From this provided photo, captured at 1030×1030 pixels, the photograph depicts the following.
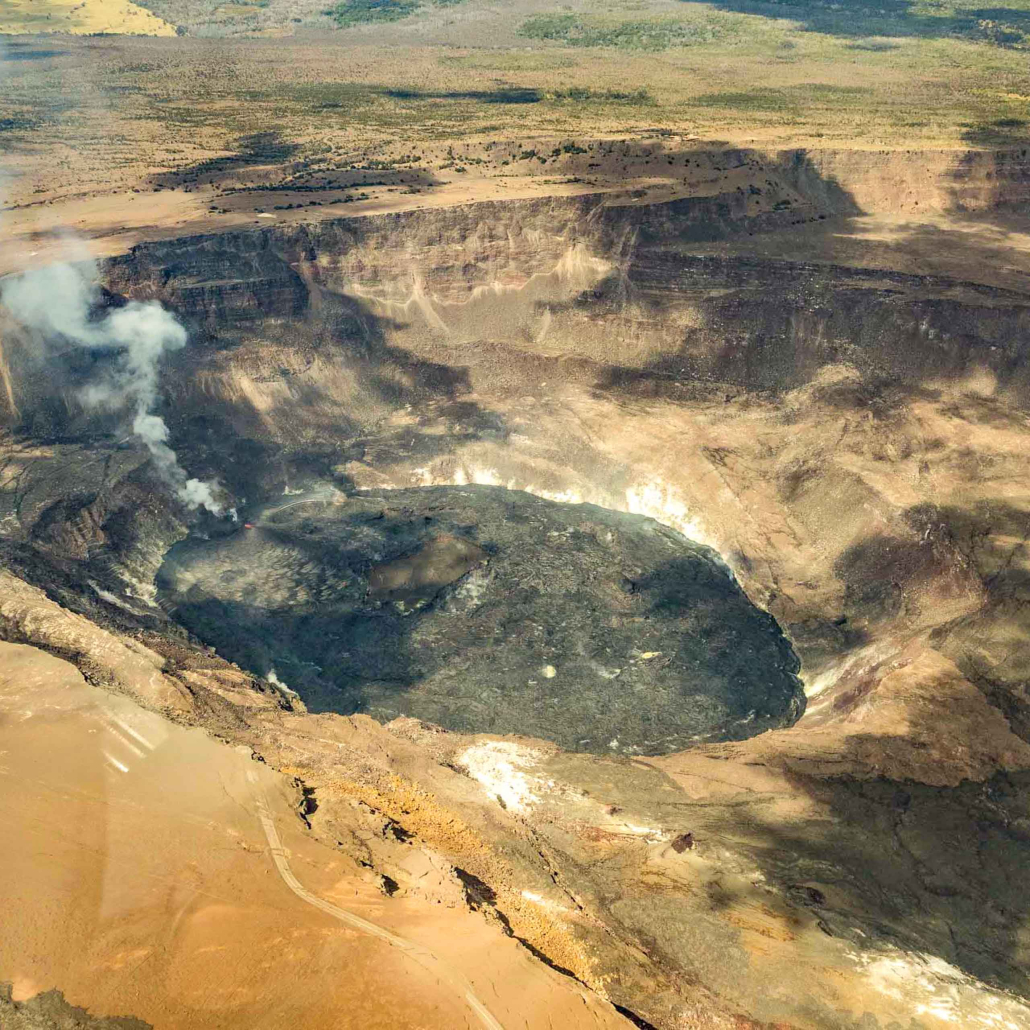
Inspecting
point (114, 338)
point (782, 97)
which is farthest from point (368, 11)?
point (114, 338)

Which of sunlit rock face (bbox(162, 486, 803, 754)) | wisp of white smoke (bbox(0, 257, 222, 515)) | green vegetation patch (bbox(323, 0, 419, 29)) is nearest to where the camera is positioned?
sunlit rock face (bbox(162, 486, 803, 754))

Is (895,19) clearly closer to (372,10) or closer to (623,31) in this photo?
(623,31)

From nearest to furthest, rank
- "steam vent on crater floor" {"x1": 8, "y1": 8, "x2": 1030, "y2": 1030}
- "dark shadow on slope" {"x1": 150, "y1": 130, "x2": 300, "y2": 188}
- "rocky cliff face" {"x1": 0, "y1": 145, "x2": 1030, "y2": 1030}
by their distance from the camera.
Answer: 1. "steam vent on crater floor" {"x1": 8, "y1": 8, "x2": 1030, "y2": 1030}
2. "rocky cliff face" {"x1": 0, "y1": 145, "x2": 1030, "y2": 1030}
3. "dark shadow on slope" {"x1": 150, "y1": 130, "x2": 300, "y2": 188}

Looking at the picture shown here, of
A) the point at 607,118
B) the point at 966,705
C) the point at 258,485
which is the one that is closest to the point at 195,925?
the point at 966,705

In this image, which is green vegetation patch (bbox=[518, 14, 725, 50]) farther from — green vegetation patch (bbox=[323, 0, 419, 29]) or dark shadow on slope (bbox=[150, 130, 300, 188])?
dark shadow on slope (bbox=[150, 130, 300, 188])

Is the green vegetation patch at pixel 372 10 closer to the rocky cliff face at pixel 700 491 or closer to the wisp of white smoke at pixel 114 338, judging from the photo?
the rocky cliff face at pixel 700 491

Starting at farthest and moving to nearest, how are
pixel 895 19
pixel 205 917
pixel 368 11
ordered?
pixel 368 11 < pixel 895 19 < pixel 205 917

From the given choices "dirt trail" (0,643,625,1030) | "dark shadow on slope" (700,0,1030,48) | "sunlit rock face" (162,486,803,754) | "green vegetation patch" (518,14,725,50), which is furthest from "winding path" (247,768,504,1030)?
"dark shadow on slope" (700,0,1030,48)
